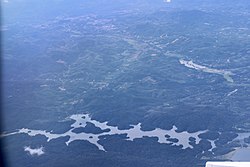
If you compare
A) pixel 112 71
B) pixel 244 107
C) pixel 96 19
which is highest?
pixel 96 19

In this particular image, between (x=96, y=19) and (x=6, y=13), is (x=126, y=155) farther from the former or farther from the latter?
(x=6, y=13)

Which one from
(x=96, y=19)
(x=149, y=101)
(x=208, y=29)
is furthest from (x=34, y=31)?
(x=149, y=101)

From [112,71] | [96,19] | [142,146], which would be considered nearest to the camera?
[142,146]

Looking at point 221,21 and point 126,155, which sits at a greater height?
point 221,21

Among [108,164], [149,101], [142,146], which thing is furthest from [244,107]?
[108,164]

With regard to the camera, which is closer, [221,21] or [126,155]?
[126,155]

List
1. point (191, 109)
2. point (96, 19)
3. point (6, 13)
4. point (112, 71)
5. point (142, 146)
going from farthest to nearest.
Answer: point (6, 13) → point (96, 19) → point (112, 71) → point (191, 109) → point (142, 146)

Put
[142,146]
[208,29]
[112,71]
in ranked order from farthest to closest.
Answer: [208,29] → [112,71] → [142,146]

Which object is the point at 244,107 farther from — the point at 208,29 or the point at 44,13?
the point at 44,13

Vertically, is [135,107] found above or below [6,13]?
below
